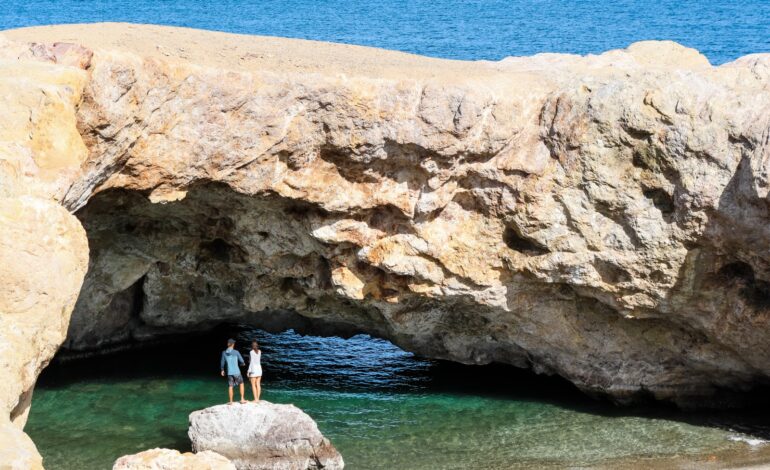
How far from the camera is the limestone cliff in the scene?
57.0ft

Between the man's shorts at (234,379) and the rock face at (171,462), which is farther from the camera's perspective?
the man's shorts at (234,379)

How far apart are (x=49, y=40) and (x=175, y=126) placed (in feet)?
11.2

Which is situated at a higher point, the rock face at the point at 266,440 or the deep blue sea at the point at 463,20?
the deep blue sea at the point at 463,20

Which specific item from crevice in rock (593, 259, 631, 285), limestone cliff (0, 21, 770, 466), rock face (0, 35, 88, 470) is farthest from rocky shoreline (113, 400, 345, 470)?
crevice in rock (593, 259, 631, 285)

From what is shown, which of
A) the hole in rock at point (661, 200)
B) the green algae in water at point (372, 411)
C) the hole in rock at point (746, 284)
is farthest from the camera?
the green algae in water at point (372, 411)

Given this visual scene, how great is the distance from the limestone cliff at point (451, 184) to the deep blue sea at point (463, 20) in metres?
39.6

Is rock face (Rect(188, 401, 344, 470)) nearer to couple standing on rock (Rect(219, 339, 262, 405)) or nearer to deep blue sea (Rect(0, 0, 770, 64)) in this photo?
couple standing on rock (Rect(219, 339, 262, 405))

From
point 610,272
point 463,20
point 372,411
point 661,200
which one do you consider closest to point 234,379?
point 372,411

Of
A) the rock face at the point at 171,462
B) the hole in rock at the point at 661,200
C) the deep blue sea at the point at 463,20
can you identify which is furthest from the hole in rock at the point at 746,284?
the deep blue sea at the point at 463,20

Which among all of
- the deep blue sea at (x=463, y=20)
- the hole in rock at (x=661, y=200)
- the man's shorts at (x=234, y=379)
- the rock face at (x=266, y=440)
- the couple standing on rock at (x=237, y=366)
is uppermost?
the deep blue sea at (x=463, y=20)

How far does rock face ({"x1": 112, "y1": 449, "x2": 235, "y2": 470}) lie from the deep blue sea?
45.5m

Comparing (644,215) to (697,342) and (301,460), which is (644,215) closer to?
(697,342)

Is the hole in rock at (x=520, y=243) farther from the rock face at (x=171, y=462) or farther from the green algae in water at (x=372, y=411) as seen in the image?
the rock face at (x=171, y=462)

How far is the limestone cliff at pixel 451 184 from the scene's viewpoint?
1736 centimetres
